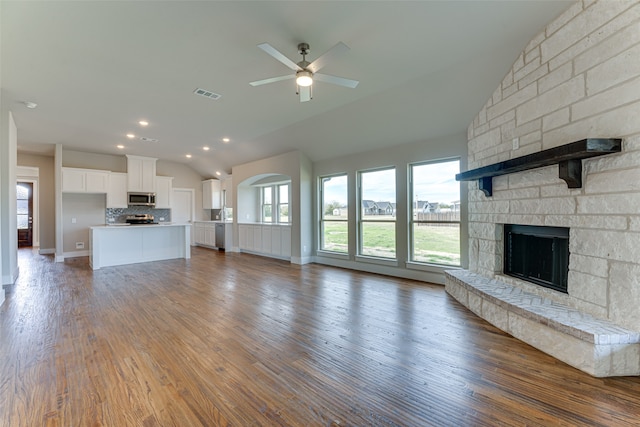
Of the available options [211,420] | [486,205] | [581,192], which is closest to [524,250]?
[486,205]

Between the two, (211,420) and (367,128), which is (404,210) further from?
(211,420)

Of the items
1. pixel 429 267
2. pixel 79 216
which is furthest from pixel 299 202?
pixel 79 216

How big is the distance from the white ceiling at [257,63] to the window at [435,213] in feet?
2.23

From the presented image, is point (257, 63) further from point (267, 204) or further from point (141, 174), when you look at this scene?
point (141, 174)

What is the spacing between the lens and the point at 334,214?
652cm

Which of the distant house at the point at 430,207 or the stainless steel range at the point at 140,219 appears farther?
the stainless steel range at the point at 140,219

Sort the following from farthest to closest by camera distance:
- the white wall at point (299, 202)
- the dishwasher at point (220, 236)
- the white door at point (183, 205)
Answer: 1. the white door at point (183, 205)
2. the dishwasher at point (220, 236)
3. the white wall at point (299, 202)

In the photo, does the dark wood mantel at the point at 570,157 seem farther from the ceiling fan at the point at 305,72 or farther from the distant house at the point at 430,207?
the ceiling fan at the point at 305,72

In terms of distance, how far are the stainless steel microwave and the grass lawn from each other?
6.40 m

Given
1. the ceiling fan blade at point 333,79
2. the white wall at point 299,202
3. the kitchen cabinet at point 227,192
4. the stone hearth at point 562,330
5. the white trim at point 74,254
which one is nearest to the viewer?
the stone hearth at point 562,330

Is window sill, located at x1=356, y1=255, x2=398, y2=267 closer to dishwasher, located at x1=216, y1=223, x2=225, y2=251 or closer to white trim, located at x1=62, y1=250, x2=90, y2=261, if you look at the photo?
dishwasher, located at x1=216, y1=223, x2=225, y2=251

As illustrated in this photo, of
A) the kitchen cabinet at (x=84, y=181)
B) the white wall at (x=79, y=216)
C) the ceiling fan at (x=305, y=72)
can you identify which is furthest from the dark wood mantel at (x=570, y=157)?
the white wall at (x=79, y=216)

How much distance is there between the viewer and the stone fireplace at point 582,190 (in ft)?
6.83

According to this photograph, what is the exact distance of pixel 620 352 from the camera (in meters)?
2.05
